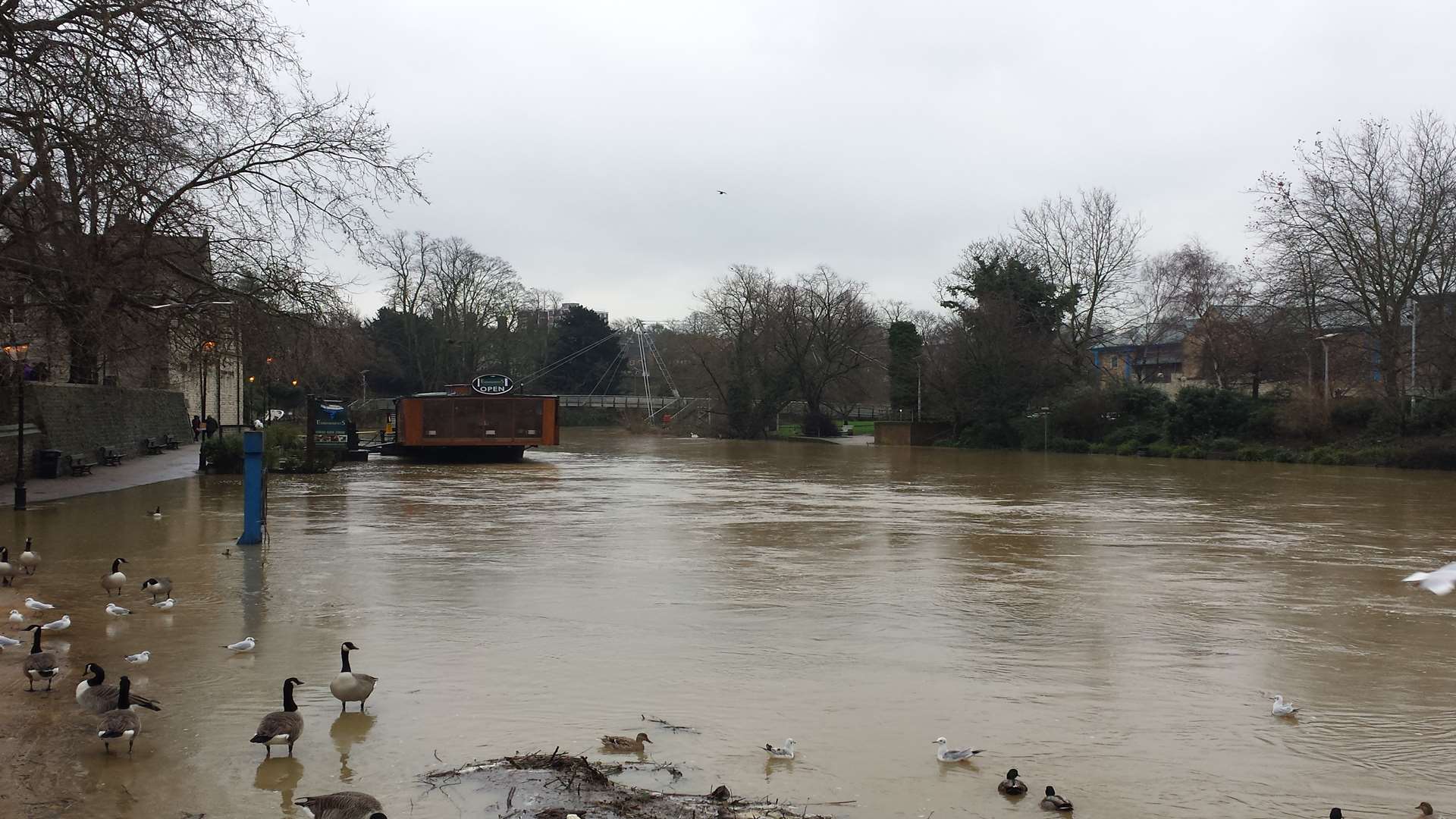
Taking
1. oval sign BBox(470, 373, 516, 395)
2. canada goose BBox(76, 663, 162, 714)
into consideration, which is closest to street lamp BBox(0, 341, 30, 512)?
canada goose BBox(76, 663, 162, 714)

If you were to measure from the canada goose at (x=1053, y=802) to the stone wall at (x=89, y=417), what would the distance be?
997 inches

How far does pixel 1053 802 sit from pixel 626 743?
2.43m

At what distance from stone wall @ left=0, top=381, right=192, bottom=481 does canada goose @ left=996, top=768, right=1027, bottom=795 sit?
988 inches

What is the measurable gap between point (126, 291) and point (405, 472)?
17287 mm

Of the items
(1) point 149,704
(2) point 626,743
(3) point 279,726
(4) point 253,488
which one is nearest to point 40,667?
(1) point 149,704

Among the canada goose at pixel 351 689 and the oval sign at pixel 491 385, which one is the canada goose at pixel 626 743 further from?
the oval sign at pixel 491 385

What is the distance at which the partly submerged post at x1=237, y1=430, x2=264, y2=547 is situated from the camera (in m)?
14.5

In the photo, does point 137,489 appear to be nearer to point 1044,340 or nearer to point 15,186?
point 15,186

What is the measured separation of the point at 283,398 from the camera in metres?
76.8

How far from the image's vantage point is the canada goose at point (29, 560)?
12.5 metres

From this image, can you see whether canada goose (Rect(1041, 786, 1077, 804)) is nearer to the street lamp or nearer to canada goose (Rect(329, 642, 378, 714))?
canada goose (Rect(329, 642, 378, 714))

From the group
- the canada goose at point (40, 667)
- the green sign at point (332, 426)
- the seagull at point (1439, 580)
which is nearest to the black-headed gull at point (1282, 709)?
the seagull at point (1439, 580)

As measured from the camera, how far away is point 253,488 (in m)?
14.8

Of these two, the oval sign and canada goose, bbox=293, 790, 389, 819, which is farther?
the oval sign
